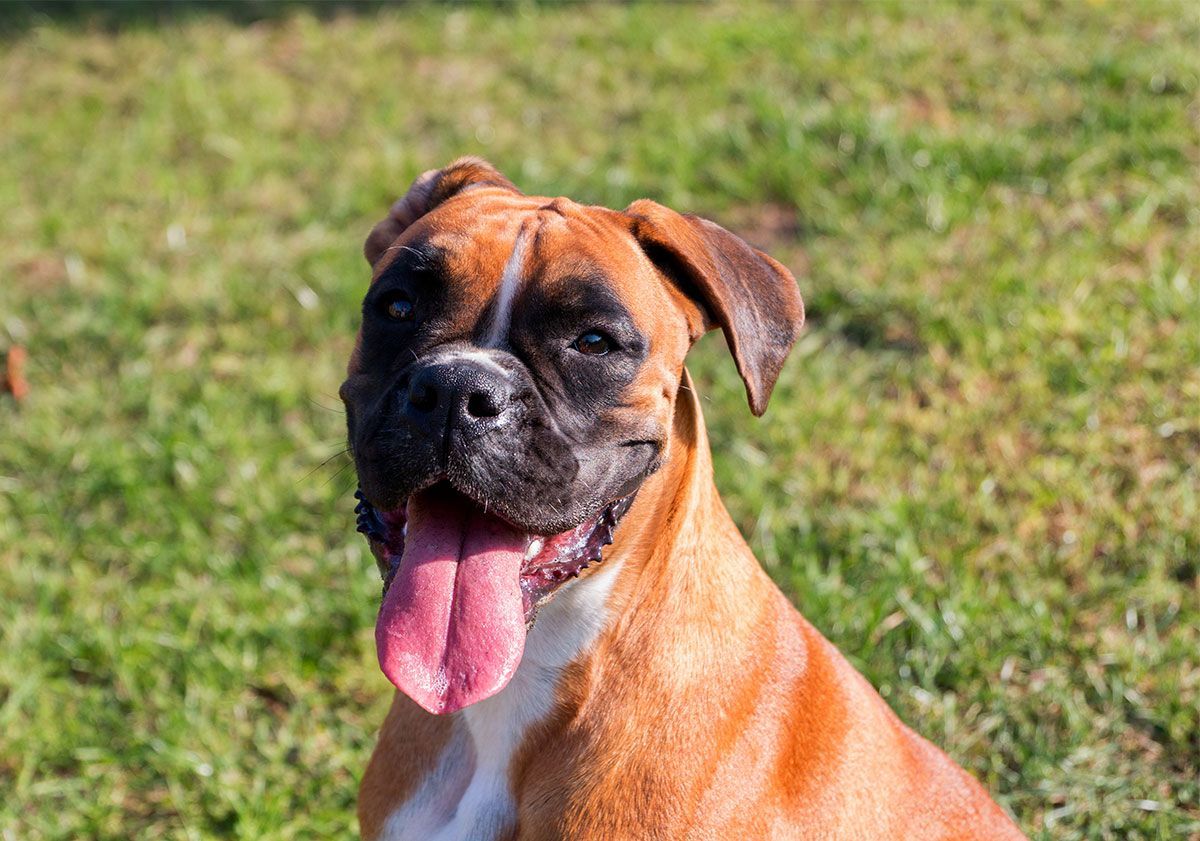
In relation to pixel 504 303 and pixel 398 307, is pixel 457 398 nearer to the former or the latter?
pixel 504 303

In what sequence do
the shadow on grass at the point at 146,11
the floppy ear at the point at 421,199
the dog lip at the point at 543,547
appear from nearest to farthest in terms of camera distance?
the dog lip at the point at 543,547, the floppy ear at the point at 421,199, the shadow on grass at the point at 146,11

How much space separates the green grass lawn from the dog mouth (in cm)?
161

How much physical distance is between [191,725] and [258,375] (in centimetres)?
209

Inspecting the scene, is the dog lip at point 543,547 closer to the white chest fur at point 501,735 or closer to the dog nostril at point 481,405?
the white chest fur at point 501,735

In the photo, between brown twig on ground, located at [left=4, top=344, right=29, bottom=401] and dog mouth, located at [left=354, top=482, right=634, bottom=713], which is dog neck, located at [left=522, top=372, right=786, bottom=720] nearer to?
dog mouth, located at [left=354, top=482, right=634, bottom=713]

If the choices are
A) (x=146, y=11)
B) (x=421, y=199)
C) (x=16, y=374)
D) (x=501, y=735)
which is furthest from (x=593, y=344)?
(x=146, y=11)

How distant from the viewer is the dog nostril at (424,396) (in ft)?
9.98

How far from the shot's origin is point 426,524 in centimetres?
326

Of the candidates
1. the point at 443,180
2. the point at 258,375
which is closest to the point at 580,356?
the point at 443,180

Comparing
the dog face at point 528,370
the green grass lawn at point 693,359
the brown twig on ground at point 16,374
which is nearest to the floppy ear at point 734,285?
the dog face at point 528,370

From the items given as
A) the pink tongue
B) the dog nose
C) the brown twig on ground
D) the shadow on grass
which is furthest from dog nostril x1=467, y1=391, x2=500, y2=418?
the shadow on grass

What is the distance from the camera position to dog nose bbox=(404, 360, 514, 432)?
9.90 feet

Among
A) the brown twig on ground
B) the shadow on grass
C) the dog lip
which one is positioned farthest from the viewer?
the shadow on grass

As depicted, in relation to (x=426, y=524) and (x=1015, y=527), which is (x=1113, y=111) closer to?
(x=1015, y=527)
